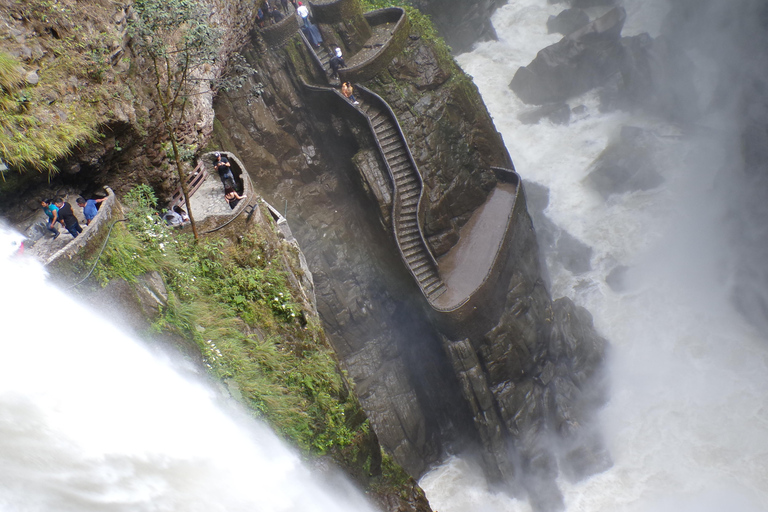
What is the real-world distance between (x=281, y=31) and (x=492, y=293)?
13811 millimetres

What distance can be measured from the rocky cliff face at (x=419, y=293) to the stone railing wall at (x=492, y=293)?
0.70 feet

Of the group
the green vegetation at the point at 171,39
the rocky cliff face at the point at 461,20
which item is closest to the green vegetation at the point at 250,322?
the green vegetation at the point at 171,39

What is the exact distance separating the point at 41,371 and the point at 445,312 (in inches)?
509

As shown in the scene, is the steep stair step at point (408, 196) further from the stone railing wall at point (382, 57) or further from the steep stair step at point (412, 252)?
the stone railing wall at point (382, 57)

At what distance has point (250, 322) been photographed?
1087 cm

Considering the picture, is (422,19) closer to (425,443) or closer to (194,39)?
(194,39)

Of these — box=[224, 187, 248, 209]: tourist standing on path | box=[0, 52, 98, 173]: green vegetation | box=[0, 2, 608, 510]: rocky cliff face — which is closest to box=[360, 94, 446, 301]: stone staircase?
box=[0, 2, 608, 510]: rocky cliff face

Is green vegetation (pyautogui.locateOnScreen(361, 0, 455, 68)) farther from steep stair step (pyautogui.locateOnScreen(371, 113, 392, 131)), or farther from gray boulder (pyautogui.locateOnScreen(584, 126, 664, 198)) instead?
gray boulder (pyautogui.locateOnScreen(584, 126, 664, 198))

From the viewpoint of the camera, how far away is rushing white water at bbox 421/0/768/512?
60.3ft

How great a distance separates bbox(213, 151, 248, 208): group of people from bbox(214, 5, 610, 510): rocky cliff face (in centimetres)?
565

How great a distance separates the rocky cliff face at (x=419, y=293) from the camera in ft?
61.9

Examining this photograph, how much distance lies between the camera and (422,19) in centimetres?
2081

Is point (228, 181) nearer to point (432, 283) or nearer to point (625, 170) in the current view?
point (432, 283)

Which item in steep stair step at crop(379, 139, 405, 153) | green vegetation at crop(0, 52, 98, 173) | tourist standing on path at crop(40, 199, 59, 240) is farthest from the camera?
steep stair step at crop(379, 139, 405, 153)
